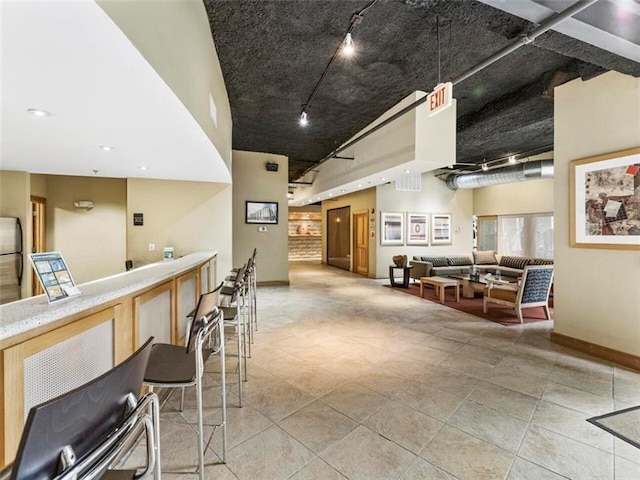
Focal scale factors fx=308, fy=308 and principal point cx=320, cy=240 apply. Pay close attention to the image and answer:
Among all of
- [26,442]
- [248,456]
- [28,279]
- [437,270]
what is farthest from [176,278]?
[437,270]

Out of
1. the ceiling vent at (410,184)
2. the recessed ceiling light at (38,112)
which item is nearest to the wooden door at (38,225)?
the recessed ceiling light at (38,112)

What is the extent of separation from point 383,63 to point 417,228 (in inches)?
267

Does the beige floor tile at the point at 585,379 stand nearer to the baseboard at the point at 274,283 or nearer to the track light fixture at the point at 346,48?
the track light fixture at the point at 346,48

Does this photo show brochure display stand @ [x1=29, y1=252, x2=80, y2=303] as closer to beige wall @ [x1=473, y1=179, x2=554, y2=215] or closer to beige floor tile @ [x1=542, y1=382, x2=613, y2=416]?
beige floor tile @ [x1=542, y1=382, x2=613, y2=416]

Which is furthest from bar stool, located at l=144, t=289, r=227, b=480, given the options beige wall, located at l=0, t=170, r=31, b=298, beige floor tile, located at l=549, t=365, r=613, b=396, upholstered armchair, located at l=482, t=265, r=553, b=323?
upholstered armchair, located at l=482, t=265, r=553, b=323

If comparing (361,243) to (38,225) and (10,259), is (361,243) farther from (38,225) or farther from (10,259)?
(10,259)

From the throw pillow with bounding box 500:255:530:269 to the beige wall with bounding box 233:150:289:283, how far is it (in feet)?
19.3

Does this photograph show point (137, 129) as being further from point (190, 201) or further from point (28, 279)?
point (28, 279)

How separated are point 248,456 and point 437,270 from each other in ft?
23.4

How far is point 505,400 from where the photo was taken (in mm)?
2502

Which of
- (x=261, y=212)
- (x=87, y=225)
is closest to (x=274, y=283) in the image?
(x=261, y=212)

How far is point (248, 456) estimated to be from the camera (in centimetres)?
190

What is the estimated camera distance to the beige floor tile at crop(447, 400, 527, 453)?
79.7 inches

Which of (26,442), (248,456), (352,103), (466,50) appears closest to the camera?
(26,442)
